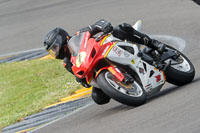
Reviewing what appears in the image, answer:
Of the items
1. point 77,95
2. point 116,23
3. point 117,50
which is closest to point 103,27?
point 117,50

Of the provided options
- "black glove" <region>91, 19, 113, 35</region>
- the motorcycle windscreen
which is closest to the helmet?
the motorcycle windscreen

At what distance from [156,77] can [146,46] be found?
687mm

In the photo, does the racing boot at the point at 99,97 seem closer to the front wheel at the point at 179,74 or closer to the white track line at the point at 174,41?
the front wheel at the point at 179,74

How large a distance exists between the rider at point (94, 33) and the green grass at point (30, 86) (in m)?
1.77

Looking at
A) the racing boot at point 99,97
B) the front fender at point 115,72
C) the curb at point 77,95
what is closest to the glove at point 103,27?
the front fender at point 115,72

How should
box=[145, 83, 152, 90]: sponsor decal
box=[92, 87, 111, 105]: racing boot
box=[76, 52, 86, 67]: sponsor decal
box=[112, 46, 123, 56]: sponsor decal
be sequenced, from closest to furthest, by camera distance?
1. box=[76, 52, 86, 67]: sponsor decal
2. box=[112, 46, 123, 56]: sponsor decal
3. box=[145, 83, 152, 90]: sponsor decal
4. box=[92, 87, 111, 105]: racing boot

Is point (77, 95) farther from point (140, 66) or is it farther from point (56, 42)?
point (140, 66)

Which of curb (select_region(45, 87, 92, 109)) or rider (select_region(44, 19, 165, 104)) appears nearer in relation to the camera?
rider (select_region(44, 19, 165, 104))

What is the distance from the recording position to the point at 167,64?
24.8 feet

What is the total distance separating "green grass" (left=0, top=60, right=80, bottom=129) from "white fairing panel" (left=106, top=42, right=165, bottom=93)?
2.47 metres

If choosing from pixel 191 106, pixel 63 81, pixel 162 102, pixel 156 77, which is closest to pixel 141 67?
pixel 156 77

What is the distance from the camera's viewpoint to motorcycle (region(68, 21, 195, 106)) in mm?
6922

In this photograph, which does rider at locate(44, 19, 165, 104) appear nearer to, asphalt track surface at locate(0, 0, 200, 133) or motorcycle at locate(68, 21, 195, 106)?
motorcycle at locate(68, 21, 195, 106)

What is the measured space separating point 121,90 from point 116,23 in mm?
7515
